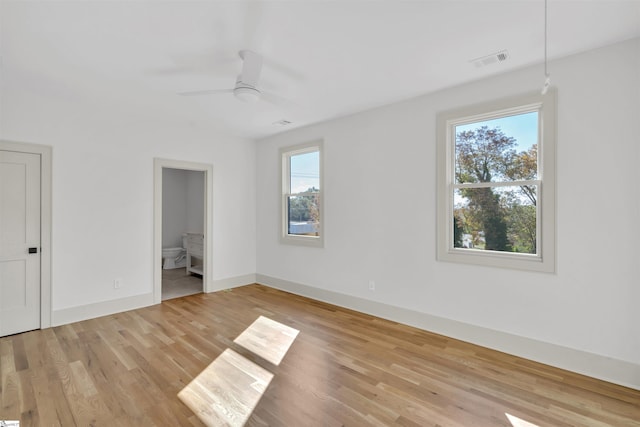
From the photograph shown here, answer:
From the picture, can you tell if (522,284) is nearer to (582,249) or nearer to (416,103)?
(582,249)

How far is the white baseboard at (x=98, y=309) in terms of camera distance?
11.9ft

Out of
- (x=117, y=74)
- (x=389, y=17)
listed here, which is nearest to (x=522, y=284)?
(x=389, y=17)

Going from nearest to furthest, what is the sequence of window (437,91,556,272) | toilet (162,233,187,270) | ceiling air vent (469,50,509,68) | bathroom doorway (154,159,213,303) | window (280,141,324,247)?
1. ceiling air vent (469,50,509,68)
2. window (437,91,556,272)
3. bathroom doorway (154,159,213,303)
4. window (280,141,324,247)
5. toilet (162,233,187,270)

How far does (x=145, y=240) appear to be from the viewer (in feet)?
14.3

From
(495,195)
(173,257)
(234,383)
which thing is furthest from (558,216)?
(173,257)

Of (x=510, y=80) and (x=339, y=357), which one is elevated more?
(x=510, y=80)

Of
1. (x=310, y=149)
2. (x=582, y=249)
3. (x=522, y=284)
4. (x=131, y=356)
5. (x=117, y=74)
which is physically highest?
(x=117, y=74)

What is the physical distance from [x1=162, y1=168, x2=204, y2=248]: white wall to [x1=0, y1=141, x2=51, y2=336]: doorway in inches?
152

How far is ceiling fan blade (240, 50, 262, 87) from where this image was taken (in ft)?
8.19

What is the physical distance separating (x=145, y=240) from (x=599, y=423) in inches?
199

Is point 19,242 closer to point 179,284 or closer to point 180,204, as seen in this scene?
point 179,284

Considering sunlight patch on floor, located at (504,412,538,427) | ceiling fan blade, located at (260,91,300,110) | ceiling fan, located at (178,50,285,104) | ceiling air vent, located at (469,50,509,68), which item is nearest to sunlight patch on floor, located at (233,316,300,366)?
sunlight patch on floor, located at (504,412,538,427)

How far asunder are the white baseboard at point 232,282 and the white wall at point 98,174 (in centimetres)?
101

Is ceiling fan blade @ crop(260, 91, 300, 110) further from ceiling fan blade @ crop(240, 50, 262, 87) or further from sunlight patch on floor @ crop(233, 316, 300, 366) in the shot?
sunlight patch on floor @ crop(233, 316, 300, 366)
